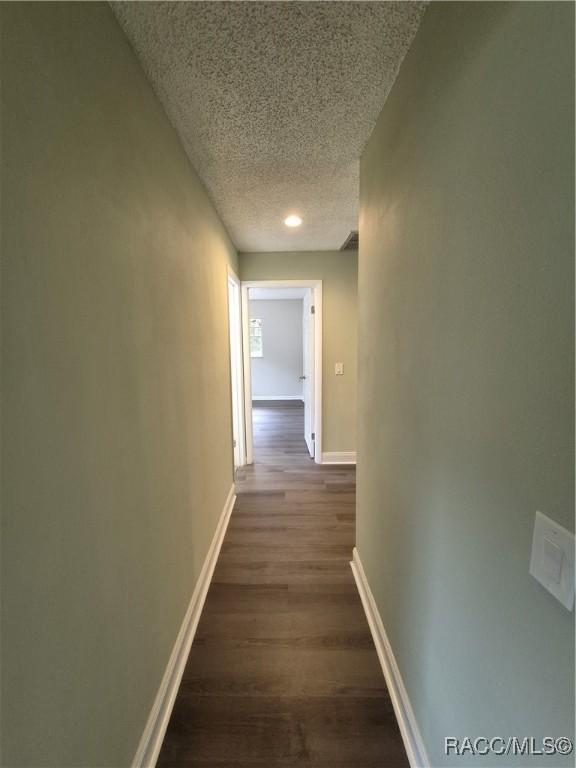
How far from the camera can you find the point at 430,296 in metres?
0.95

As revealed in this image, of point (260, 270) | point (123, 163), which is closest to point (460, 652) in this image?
point (123, 163)

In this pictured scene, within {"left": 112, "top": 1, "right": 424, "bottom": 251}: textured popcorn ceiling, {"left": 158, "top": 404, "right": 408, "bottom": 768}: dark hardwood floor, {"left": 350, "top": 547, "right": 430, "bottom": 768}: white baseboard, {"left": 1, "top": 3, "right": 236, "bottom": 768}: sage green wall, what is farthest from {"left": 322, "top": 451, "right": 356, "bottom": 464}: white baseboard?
{"left": 112, "top": 1, "right": 424, "bottom": 251}: textured popcorn ceiling

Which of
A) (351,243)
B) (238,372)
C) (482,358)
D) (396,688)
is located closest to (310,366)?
(238,372)

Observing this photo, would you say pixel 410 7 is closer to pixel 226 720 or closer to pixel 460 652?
pixel 460 652

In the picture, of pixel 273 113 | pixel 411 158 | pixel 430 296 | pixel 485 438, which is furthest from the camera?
pixel 273 113

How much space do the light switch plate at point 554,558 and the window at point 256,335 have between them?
6.83m

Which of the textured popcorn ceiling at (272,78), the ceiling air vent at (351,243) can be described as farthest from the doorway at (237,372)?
the textured popcorn ceiling at (272,78)

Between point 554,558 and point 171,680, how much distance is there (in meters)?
1.51

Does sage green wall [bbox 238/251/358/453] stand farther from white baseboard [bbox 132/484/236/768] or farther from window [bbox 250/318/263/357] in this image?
window [bbox 250/318/263/357]

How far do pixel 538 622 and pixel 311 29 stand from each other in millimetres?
1609

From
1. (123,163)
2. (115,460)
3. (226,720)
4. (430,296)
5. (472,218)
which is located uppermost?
(123,163)

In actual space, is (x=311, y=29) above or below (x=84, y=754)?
above

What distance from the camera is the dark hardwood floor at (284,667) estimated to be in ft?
3.72

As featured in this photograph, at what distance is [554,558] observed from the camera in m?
0.53
